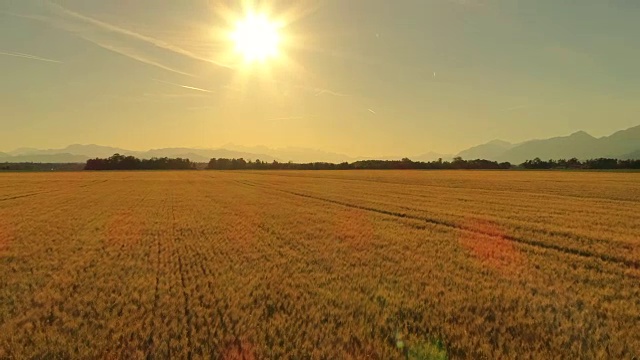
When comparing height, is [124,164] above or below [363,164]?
above

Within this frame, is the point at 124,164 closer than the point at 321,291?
No

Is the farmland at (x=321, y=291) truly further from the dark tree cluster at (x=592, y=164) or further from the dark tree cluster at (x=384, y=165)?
the dark tree cluster at (x=384, y=165)

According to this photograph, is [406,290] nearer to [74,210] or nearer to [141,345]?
[141,345]

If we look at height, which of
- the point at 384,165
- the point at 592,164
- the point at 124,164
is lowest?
the point at 384,165

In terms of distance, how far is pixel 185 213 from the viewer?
889 inches

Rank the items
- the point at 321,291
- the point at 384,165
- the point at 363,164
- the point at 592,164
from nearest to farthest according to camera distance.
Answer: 1. the point at 321,291
2. the point at 592,164
3. the point at 384,165
4. the point at 363,164

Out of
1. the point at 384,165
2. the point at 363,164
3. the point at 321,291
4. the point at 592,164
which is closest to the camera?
the point at 321,291

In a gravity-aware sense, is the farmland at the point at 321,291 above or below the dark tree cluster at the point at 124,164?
below

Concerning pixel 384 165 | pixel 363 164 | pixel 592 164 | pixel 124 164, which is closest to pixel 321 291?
pixel 592 164

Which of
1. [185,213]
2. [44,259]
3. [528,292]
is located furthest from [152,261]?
[185,213]

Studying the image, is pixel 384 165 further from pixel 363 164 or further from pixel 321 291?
pixel 321 291

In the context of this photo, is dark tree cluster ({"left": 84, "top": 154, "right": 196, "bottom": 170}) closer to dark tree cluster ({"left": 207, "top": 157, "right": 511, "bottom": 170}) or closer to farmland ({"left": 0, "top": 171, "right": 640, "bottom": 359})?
dark tree cluster ({"left": 207, "top": 157, "right": 511, "bottom": 170})

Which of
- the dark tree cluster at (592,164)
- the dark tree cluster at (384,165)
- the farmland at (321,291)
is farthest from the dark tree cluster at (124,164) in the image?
the farmland at (321,291)

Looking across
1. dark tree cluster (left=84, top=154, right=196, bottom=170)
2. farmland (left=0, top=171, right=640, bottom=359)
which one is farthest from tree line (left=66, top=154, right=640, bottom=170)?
farmland (left=0, top=171, right=640, bottom=359)
